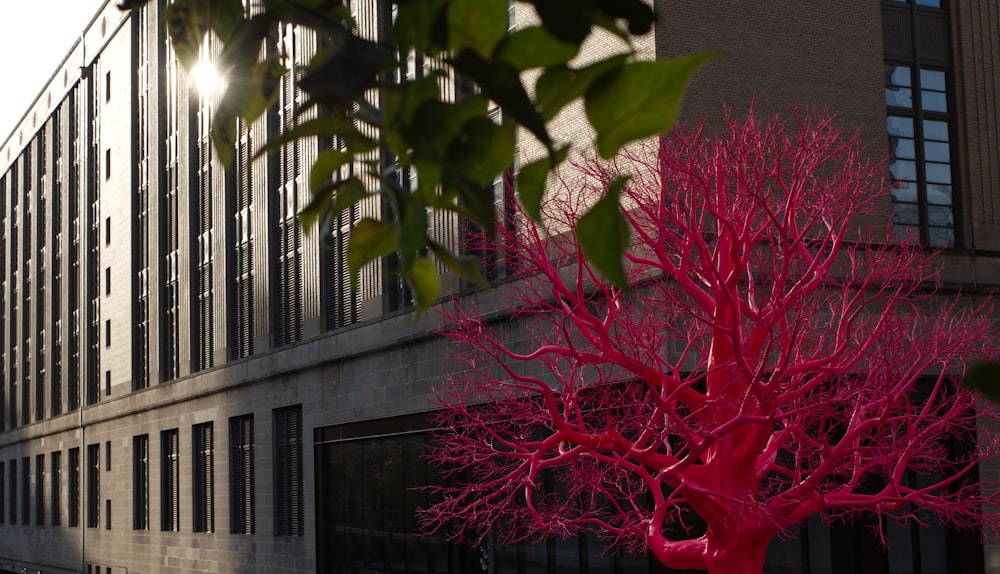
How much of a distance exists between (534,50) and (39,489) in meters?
68.7

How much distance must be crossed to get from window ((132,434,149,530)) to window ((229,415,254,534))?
9623 millimetres

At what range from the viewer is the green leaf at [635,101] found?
1805 millimetres

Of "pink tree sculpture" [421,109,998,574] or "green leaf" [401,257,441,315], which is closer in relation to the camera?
"green leaf" [401,257,441,315]

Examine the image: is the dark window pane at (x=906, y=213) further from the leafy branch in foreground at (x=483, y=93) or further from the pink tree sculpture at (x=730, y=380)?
the leafy branch in foreground at (x=483, y=93)

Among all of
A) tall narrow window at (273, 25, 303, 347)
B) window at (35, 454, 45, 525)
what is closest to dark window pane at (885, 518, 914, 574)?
tall narrow window at (273, 25, 303, 347)

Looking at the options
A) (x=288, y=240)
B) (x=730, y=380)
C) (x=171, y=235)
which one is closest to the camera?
(x=730, y=380)

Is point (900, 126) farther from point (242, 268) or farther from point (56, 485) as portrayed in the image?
point (56, 485)

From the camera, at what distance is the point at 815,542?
76.3ft

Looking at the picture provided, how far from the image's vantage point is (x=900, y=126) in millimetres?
25078

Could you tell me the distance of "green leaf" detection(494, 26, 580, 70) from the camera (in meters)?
1.98

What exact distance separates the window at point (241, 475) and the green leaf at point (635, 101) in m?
39.2

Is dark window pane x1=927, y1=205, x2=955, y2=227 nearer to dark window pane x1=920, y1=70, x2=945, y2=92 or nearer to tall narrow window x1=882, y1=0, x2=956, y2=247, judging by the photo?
tall narrow window x1=882, y1=0, x2=956, y2=247

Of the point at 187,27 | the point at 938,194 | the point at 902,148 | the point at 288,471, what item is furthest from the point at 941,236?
the point at 187,27

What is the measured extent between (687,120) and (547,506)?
7.24m
